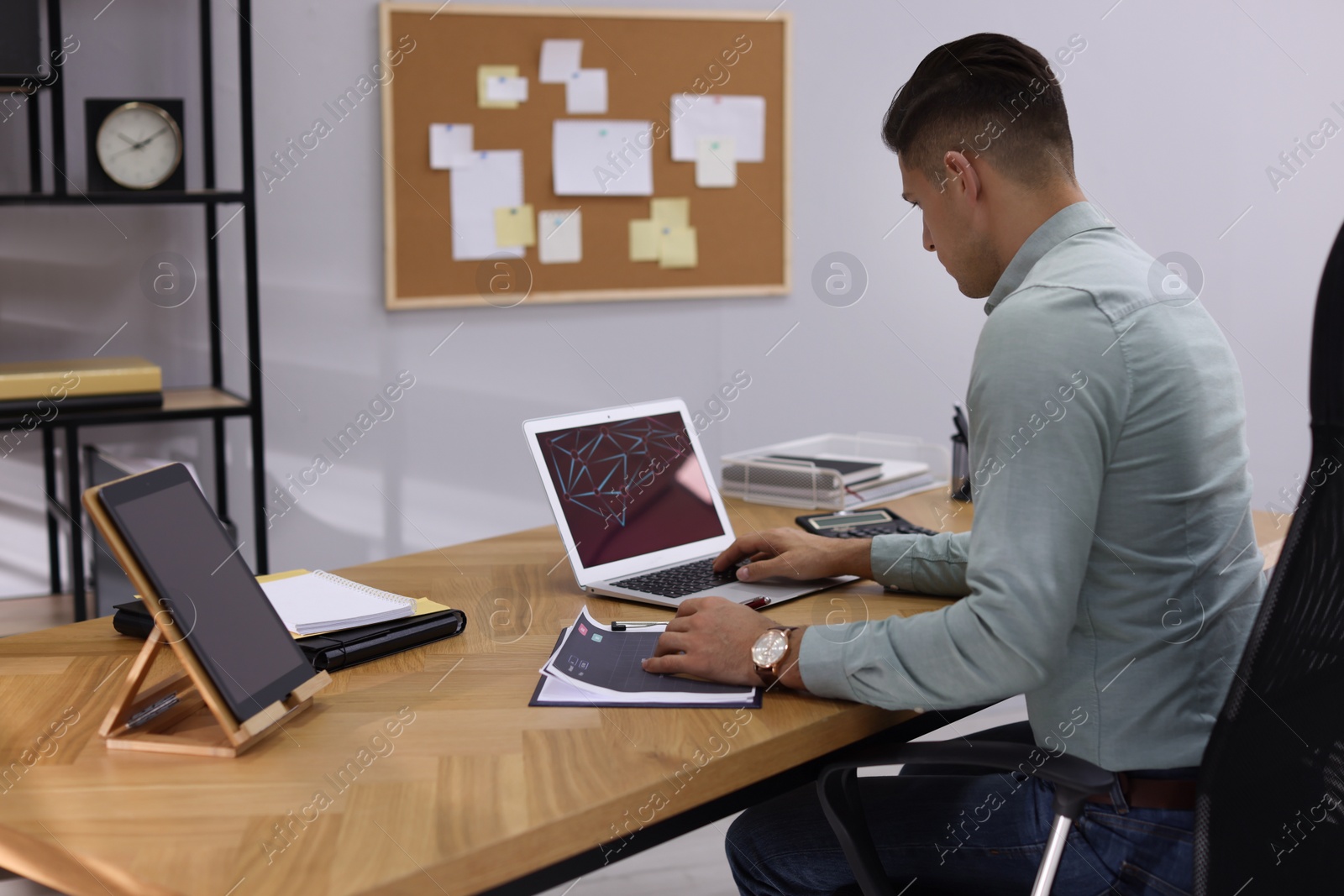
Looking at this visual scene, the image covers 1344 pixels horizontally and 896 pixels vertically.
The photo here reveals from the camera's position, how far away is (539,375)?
3486 mm

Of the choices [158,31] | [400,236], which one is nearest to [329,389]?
[400,236]

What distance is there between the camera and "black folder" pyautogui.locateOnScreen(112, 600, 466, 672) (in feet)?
4.58

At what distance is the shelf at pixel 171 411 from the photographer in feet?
8.07

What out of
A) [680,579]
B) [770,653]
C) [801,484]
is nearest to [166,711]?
[770,653]

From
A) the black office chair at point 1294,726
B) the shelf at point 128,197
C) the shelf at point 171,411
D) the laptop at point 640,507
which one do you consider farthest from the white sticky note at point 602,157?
the black office chair at point 1294,726

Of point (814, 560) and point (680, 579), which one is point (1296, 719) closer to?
point (814, 560)

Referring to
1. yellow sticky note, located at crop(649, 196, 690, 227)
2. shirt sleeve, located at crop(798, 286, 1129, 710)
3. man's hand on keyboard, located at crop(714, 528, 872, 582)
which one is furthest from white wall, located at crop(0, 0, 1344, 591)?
shirt sleeve, located at crop(798, 286, 1129, 710)

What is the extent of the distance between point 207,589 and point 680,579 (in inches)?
28.5

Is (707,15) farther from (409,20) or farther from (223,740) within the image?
(223,740)

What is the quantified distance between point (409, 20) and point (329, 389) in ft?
3.37

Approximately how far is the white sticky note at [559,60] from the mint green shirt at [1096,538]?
2.39 metres

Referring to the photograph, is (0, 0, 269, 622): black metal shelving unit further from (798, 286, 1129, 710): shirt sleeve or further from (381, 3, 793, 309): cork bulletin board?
(798, 286, 1129, 710): shirt sleeve

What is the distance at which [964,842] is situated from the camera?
128 centimetres

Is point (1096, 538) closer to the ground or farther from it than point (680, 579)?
farther from it
